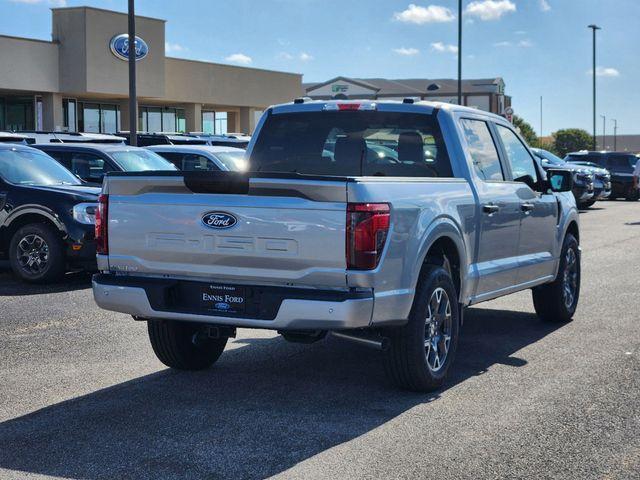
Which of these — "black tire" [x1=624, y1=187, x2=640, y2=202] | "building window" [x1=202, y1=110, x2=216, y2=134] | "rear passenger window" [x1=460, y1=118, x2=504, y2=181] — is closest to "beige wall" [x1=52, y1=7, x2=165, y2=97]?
"building window" [x1=202, y1=110, x2=216, y2=134]

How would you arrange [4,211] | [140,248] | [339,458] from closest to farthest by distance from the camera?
[339,458] < [140,248] < [4,211]

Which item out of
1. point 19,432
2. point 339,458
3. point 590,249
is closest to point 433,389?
point 339,458

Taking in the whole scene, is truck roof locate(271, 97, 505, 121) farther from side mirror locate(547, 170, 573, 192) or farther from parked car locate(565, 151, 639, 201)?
parked car locate(565, 151, 639, 201)

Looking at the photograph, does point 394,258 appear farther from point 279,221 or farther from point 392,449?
point 392,449

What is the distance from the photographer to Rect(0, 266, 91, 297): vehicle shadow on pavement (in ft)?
39.6

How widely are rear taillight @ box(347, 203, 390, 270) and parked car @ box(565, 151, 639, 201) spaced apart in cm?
3266

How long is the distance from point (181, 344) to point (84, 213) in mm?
5730

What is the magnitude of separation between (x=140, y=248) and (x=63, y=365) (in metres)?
1.67

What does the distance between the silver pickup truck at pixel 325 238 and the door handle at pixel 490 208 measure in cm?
1

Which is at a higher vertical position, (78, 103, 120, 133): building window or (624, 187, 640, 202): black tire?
(78, 103, 120, 133): building window

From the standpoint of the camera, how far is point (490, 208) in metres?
7.86

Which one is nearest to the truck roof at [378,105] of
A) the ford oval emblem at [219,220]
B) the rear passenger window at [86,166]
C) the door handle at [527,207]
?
the door handle at [527,207]

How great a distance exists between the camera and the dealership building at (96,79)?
44.6m

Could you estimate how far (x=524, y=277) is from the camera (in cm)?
872
